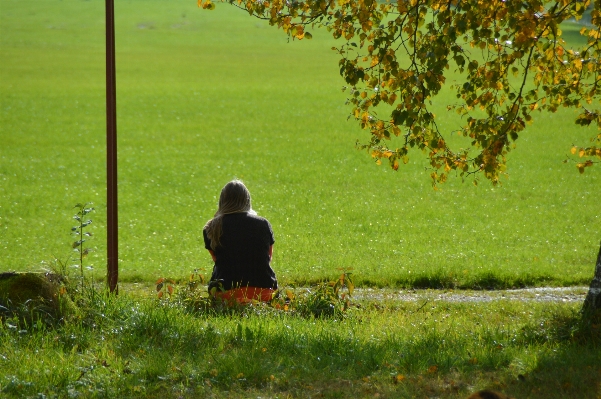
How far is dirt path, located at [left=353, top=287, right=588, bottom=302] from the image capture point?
927 cm

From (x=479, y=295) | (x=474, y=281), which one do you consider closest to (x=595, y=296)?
(x=479, y=295)

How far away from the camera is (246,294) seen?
725 centimetres

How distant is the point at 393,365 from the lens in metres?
5.61

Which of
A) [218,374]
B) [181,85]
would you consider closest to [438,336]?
[218,374]

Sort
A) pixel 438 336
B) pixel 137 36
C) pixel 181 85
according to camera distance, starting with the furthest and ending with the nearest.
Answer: pixel 137 36
pixel 181 85
pixel 438 336

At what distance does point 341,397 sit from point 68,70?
3595 centimetres

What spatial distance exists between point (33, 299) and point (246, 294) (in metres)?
1.86

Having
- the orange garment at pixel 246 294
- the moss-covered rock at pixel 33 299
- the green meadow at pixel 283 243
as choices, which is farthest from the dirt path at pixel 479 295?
the moss-covered rock at pixel 33 299

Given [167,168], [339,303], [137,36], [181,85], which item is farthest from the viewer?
[137,36]

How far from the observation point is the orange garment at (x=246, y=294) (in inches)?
282

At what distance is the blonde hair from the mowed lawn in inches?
122

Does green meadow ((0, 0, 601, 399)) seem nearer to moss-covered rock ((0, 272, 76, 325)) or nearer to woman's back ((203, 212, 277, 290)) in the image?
moss-covered rock ((0, 272, 76, 325))

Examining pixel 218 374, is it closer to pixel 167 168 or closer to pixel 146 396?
pixel 146 396

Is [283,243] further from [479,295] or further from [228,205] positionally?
[228,205]
